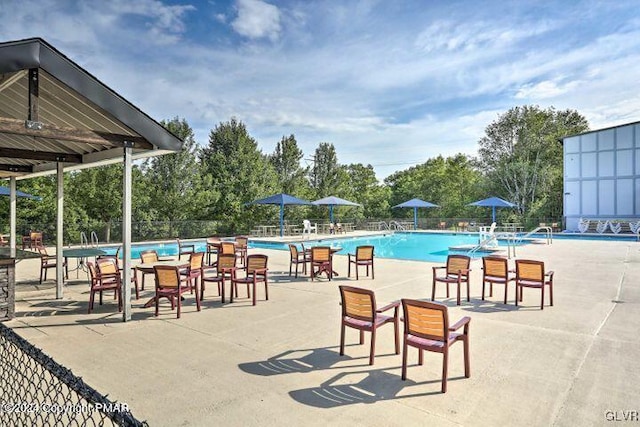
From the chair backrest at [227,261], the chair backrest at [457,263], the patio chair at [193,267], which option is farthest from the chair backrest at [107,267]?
the chair backrest at [457,263]

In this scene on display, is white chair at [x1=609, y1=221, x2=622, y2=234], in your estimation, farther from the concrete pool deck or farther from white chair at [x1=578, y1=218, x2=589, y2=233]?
the concrete pool deck

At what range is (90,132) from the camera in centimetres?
569

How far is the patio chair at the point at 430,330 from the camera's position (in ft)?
12.1

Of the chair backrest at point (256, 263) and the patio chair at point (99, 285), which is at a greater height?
→ the chair backrest at point (256, 263)

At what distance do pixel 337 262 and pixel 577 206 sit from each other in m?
24.6

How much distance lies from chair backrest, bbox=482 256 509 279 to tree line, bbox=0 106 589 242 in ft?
54.2

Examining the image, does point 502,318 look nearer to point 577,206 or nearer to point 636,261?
point 636,261

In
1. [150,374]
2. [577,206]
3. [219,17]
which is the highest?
[219,17]

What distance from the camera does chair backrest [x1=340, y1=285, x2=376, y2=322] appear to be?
14.4 ft

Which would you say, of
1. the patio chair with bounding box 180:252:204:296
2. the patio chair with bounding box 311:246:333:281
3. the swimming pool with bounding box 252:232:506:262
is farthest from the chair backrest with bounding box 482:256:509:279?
the swimming pool with bounding box 252:232:506:262

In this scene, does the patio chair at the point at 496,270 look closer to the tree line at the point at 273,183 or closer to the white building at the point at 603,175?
the tree line at the point at 273,183

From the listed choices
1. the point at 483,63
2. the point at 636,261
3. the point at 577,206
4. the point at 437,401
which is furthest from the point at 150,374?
the point at 577,206

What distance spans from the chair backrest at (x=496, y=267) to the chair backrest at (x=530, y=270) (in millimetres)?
251

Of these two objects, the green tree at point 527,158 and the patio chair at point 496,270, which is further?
the green tree at point 527,158
